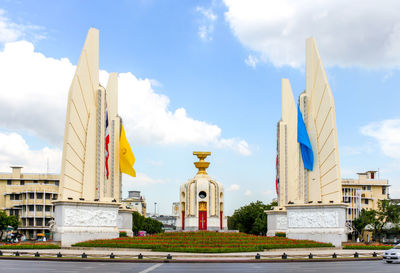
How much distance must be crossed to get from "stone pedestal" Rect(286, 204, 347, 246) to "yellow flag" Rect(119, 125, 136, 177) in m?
18.1

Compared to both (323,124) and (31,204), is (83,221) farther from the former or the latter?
(31,204)

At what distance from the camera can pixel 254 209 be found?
80188mm

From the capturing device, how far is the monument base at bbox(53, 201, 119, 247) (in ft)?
121

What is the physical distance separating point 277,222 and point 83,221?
76.5 feet

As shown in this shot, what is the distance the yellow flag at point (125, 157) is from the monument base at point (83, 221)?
36.3 ft

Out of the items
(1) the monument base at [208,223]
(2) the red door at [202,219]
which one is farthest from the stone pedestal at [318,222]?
(2) the red door at [202,219]

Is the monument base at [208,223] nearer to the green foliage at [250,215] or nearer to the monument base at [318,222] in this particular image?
the monument base at [318,222]

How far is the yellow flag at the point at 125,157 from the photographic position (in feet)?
171

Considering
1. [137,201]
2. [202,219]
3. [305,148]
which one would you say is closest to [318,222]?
[305,148]

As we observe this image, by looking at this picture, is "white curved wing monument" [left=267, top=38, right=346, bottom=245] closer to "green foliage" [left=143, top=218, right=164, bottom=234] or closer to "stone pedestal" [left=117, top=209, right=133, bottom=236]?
"stone pedestal" [left=117, top=209, right=133, bottom=236]

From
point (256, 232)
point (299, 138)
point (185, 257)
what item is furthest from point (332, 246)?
point (256, 232)

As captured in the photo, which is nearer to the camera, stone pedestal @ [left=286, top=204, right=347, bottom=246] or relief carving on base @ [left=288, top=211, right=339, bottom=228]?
stone pedestal @ [left=286, top=204, right=347, bottom=246]

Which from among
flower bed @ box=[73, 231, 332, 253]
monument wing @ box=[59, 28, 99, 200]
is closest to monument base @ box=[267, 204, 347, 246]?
flower bed @ box=[73, 231, 332, 253]

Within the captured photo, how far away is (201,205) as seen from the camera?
191ft
